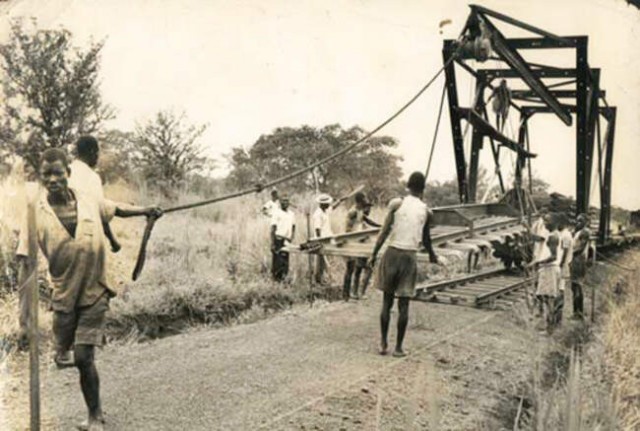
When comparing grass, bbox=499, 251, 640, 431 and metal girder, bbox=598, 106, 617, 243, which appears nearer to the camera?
grass, bbox=499, 251, 640, 431

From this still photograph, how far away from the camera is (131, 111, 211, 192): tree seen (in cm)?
2102

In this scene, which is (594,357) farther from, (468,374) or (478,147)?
(478,147)

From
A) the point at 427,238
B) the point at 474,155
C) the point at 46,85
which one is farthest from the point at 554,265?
the point at 46,85

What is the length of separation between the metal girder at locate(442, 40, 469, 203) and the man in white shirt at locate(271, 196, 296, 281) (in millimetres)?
3018

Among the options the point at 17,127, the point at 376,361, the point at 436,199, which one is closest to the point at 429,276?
the point at 376,361

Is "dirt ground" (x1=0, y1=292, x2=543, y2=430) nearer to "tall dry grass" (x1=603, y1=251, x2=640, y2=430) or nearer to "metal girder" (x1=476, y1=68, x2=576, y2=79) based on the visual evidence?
"tall dry grass" (x1=603, y1=251, x2=640, y2=430)

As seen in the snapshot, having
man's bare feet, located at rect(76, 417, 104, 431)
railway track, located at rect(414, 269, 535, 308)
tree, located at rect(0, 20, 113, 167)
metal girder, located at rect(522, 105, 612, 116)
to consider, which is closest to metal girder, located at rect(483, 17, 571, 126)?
metal girder, located at rect(522, 105, 612, 116)

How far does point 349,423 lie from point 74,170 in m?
2.44

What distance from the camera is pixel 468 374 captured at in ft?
17.9

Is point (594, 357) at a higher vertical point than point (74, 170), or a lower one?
lower

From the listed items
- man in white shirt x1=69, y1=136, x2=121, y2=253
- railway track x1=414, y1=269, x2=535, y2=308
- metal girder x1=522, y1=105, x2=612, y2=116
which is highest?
metal girder x1=522, y1=105, x2=612, y2=116

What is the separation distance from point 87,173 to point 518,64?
277 inches

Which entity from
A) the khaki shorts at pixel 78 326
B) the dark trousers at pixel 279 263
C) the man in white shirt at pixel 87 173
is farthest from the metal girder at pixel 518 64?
the khaki shorts at pixel 78 326

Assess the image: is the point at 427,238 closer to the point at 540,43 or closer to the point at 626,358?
the point at 626,358
